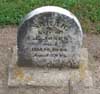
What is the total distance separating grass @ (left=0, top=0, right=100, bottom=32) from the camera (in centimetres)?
777

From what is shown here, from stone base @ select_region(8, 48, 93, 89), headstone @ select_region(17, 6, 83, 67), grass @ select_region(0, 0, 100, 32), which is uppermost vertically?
grass @ select_region(0, 0, 100, 32)

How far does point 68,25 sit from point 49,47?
0.43 meters

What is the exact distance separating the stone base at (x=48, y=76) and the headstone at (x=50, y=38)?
91mm

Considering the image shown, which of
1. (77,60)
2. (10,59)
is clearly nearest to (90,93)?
(77,60)

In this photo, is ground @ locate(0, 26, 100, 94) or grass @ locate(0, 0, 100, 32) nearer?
ground @ locate(0, 26, 100, 94)

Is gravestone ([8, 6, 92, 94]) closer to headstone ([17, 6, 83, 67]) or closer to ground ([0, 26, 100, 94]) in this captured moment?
headstone ([17, 6, 83, 67])

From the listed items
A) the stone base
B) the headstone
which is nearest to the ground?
the stone base

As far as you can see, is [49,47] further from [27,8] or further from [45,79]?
[27,8]

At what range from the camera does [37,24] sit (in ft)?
19.1

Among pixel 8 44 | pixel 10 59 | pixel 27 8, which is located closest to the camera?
pixel 10 59

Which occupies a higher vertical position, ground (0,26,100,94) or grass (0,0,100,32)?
grass (0,0,100,32)

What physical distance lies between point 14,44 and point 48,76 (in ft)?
4.43

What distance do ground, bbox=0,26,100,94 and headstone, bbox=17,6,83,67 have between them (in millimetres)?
351

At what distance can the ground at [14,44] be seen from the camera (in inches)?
231
